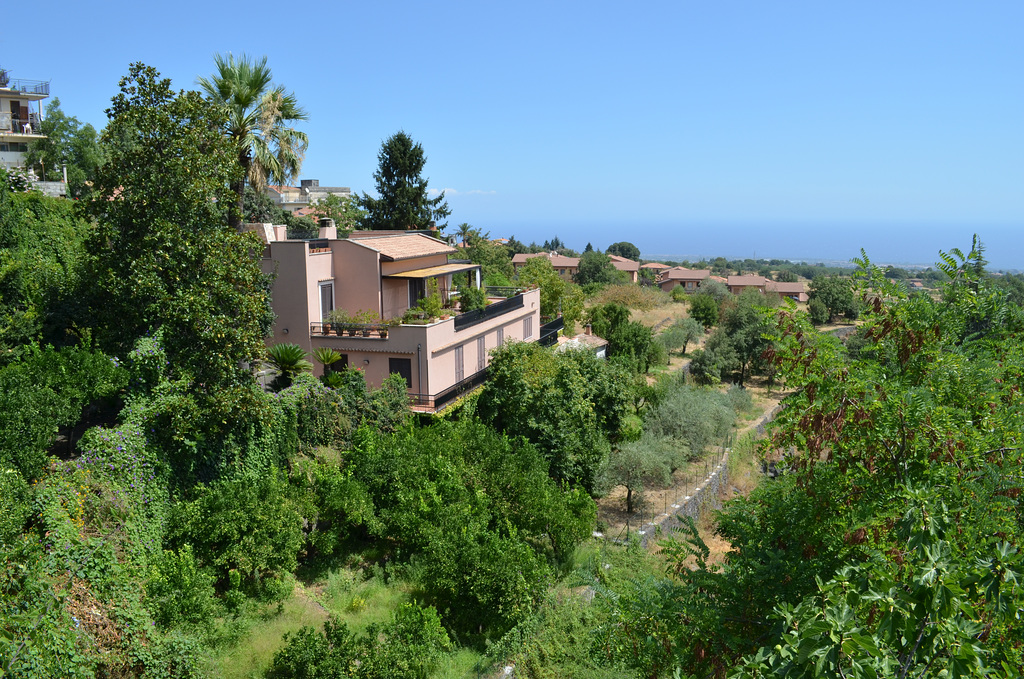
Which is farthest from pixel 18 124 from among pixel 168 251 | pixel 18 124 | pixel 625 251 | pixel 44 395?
pixel 625 251

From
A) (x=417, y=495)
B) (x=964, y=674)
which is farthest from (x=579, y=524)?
(x=964, y=674)

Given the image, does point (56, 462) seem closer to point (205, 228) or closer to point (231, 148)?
point (205, 228)

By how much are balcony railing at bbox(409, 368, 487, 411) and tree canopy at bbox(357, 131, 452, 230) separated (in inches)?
955

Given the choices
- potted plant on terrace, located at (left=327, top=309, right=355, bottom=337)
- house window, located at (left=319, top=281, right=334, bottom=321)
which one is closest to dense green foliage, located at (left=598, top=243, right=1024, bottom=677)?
potted plant on terrace, located at (left=327, top=309, right=355, bottom=337)

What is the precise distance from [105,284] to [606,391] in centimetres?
1631

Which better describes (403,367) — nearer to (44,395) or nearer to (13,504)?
(44,395)

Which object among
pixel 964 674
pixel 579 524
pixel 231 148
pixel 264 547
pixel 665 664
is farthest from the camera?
pixel 579 524

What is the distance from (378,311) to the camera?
2534 centimetres

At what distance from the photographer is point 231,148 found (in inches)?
691

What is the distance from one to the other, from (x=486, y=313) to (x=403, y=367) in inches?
219

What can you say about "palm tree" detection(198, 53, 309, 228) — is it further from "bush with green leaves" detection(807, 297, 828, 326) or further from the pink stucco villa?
"bush with green leaves" detection(807, 297, 828, 326)

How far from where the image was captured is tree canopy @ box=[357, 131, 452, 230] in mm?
47469

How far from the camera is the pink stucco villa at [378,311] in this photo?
2344cm

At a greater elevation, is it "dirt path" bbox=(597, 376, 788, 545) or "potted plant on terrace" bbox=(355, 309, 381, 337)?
"potted plant on terrace" bbox=(355, 309, 381, 337)
